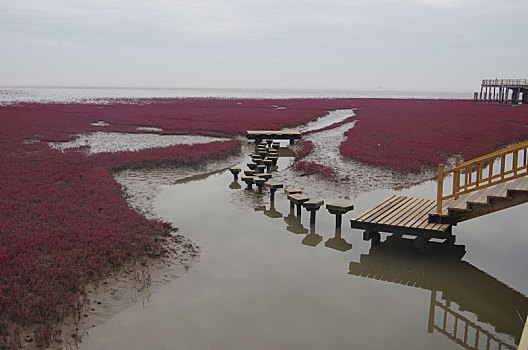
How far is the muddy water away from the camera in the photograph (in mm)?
6363

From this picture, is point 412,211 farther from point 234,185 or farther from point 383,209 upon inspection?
point 234,185

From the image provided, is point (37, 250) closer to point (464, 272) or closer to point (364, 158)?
point (464, 272)

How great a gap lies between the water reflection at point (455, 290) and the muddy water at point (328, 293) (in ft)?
0.06

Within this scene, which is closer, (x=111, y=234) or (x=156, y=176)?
(x=111, y=234)

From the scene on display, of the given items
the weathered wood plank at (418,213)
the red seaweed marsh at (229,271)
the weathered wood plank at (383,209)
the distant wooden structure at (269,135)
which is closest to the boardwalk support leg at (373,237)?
the red seaweed marsh at (229,271)

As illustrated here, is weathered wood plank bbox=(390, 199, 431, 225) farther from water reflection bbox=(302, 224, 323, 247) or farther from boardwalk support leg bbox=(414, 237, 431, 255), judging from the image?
water reflection bbox=(302, 224, 323, 247)

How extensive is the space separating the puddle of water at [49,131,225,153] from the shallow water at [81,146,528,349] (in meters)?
14.5

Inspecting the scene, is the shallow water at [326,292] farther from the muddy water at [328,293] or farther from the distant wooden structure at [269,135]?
the distant wooden structure at [269,135]

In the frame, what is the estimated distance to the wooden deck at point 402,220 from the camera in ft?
30.2

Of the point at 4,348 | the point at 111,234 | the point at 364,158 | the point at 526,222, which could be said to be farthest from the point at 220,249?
the point at 364,158

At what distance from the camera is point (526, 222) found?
11.8 metres

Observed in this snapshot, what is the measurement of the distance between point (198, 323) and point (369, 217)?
483cm

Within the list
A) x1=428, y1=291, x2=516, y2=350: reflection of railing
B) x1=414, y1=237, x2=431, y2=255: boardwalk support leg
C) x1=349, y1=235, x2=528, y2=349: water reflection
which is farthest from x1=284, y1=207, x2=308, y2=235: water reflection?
x1=428, y1=291, x2=516, y2=350: reflection of railing

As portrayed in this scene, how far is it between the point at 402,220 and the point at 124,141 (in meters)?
21.7
